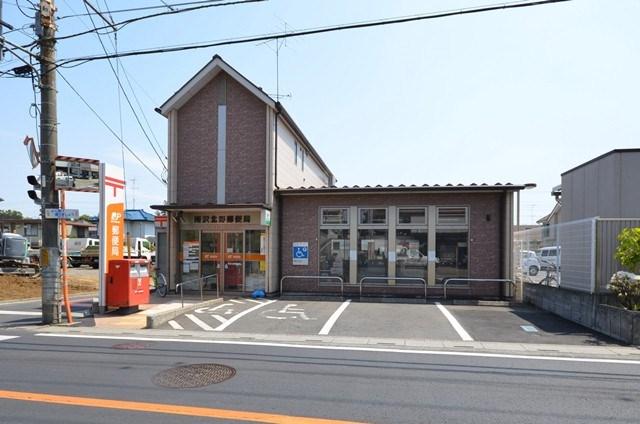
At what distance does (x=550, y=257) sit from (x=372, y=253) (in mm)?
5746

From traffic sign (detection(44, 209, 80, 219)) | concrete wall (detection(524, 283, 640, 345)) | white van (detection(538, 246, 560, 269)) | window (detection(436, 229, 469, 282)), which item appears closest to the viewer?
concrete wall (detection(524, 283, 640, 345))

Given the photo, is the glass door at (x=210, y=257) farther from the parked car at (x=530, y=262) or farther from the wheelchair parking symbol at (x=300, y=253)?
the parked car at (x=530, y=262)

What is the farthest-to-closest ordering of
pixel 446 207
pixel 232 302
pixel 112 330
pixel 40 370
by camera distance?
1. pixel 446 207
2. pixel 232 302
3. pixel 112 330
4. pixel 40 370

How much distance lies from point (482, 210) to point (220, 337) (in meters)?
10.1

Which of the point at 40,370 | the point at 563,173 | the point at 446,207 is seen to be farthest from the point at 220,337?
the point at 563,173

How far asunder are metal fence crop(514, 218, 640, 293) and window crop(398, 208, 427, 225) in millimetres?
3896

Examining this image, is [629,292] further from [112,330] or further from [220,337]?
[112,330]

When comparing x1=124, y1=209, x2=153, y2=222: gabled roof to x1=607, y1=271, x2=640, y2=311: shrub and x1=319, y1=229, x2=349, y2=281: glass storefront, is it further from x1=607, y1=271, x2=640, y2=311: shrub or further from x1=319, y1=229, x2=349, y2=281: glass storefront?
x1=607, y1=271, x2=640, y2=311: shrub

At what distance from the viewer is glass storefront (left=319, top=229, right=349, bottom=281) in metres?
16.5

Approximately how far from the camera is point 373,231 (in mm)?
16375

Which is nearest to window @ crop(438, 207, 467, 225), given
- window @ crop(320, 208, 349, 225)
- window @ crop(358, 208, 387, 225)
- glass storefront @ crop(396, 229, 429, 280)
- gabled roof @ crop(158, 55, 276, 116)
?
glass storefront @ crop(396, 229, 429, 280)

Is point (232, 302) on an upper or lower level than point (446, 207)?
lower

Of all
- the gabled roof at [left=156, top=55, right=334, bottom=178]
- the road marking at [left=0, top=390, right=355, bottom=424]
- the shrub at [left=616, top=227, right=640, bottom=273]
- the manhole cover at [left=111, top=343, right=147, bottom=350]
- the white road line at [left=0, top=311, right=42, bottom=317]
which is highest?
the gabled roof at [left=156, top=55, right=334, bottom=178]

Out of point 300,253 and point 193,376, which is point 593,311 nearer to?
point 193,376
